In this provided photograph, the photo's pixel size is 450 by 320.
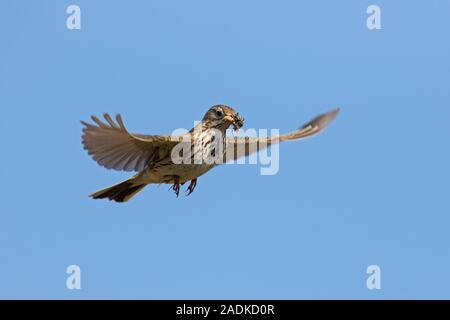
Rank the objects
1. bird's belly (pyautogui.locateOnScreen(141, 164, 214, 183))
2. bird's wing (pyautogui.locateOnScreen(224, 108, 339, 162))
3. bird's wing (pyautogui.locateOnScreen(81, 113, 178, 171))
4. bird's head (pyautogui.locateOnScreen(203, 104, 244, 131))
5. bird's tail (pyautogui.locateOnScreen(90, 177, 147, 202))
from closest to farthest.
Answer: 1. bird's wing (pyautogui.locateOnScreen(81, 113, 178, 171))
2. bird's belly (pyautogui.locateOnScreen(141, 164, 214, 183))
3. bird's head (pyautogui.locateOnScreen(203, 104, 244, 131))
4. bird's wing (pyautogui.locateOnScreen(224, 108, 339, 162))
5. bird's tail (pyautogui.locateOnScreen(90, 177, 147, 202))

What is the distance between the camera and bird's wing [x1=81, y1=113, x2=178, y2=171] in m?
10.7

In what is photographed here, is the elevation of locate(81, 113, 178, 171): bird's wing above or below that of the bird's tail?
above

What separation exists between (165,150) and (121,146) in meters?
0.60

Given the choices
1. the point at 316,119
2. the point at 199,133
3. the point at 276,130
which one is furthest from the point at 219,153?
the point at 316,119

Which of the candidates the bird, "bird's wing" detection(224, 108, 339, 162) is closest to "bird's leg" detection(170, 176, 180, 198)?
the bird

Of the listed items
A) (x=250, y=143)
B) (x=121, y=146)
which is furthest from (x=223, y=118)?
(x=121, y=146)

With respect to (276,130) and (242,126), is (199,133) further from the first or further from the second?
(276,130)

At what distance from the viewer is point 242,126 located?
38.3 feet

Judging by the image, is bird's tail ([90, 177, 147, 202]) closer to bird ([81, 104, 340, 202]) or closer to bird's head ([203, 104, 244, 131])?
bird ([81, 104, 340, 202])

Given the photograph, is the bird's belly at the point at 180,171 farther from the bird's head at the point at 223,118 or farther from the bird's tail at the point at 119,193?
the bird's tail at the point at 119,193

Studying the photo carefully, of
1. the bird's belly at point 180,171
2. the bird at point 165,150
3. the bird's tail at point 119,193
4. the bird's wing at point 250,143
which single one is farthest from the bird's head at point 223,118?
the bird's tail at point 119,193

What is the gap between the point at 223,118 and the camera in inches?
459

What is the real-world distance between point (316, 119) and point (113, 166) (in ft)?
12.8

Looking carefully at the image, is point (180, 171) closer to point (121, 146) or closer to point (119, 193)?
point (121, 146)
